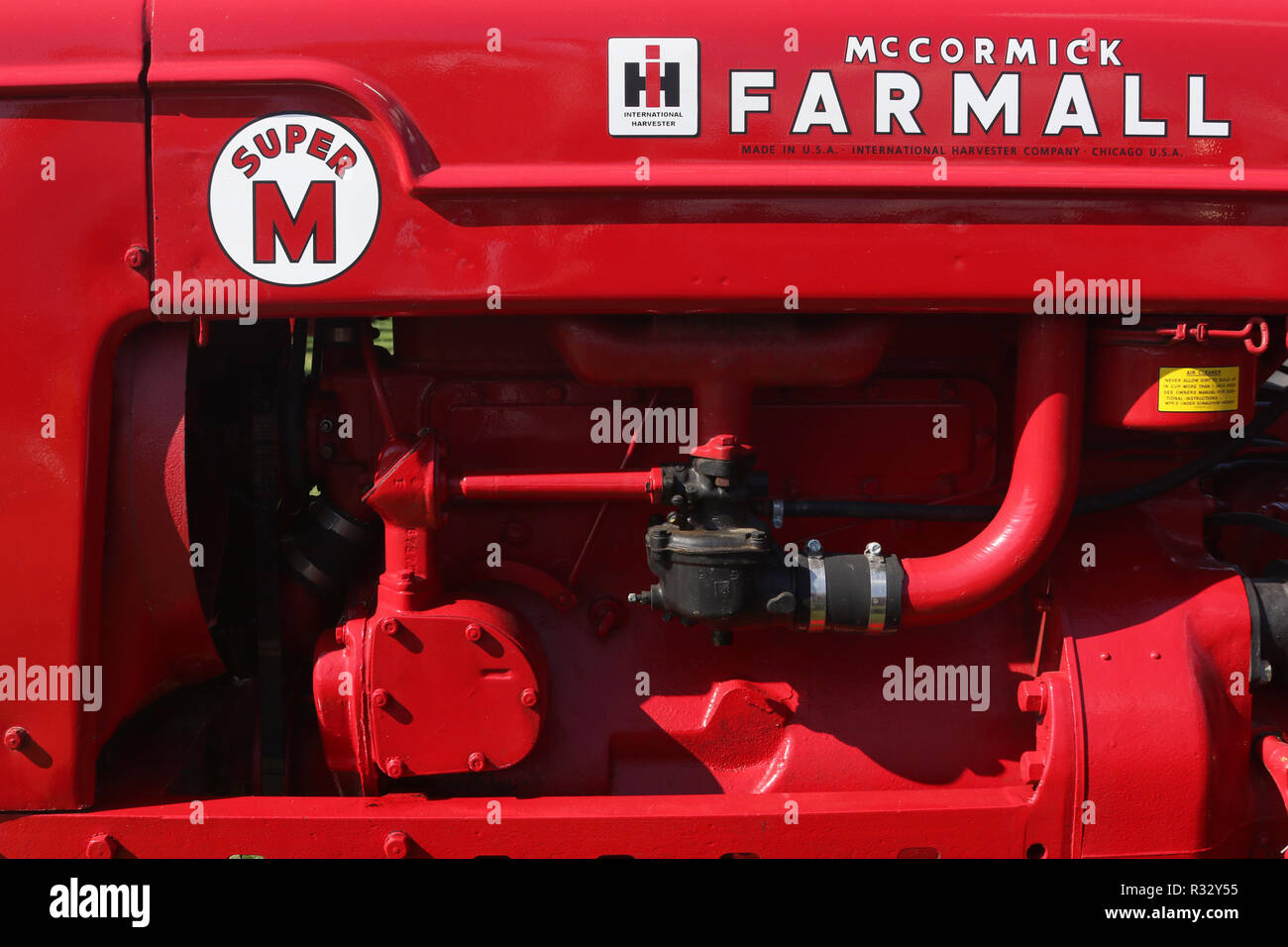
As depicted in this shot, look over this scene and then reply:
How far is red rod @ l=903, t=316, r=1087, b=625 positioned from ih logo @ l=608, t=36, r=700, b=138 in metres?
0.70

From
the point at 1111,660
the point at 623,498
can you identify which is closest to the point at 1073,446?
the point at 1111,660

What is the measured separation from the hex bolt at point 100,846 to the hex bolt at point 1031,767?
161 cm

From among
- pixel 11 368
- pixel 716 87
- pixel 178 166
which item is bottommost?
pixel 11 368

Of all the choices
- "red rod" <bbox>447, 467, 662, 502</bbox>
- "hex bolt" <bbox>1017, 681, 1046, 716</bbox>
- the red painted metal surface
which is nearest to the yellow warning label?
the red painted metal surface

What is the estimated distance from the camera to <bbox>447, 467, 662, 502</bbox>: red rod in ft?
6.16

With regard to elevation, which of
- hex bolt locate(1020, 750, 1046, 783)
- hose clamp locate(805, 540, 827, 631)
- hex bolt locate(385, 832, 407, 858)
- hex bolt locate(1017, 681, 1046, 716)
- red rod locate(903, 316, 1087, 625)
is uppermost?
red rod locate(903, 316, 1087, 625)

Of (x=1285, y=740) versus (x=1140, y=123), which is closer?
(x=1140, y=123)

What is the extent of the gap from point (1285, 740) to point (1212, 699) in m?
0.15

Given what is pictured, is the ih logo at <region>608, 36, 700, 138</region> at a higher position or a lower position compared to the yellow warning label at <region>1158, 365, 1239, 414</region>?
higher

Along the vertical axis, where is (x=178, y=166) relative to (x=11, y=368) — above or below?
above

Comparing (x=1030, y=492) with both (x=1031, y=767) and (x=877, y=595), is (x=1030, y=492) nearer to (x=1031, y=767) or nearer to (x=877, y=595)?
(x=877, y=595)

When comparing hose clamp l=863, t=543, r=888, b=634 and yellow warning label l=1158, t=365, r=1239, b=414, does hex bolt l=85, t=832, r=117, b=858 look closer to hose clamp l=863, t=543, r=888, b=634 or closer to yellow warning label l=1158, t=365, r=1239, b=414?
hose clamp l=863, t=543, r=888, b=634

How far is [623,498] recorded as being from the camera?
6.24 feet

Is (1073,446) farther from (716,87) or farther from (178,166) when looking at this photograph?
(178,166)
